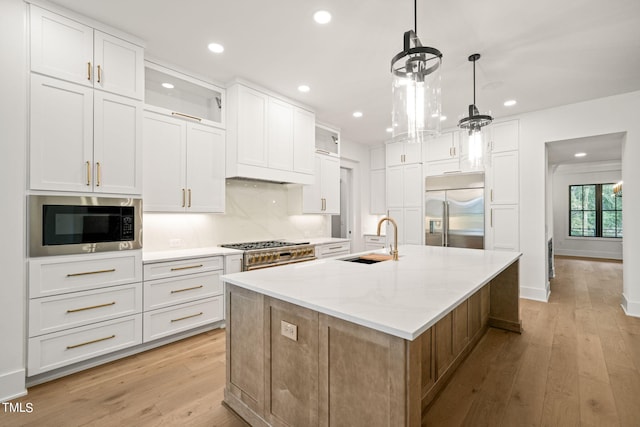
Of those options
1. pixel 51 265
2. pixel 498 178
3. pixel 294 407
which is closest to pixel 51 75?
pixel 51 265

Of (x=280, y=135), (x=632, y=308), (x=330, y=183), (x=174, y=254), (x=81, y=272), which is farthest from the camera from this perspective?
(x=330, y=183)

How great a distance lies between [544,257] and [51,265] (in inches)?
221

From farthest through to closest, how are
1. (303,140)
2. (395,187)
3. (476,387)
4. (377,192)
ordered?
(377,192), (395,187), (303,140), (476,387)

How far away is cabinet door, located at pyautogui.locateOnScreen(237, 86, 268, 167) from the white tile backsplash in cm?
57

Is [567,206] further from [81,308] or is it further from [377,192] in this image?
[81,308]

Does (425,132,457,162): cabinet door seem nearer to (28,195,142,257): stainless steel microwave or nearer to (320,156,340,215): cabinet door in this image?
(320,156,340,215): cabinet door

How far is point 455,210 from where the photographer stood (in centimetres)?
495

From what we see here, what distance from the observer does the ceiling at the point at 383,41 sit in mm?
2195

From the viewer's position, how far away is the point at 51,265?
217 cm

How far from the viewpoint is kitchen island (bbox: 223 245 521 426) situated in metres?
1.13

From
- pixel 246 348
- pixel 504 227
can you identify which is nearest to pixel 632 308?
pixel 504 227

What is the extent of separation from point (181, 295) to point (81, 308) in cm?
78

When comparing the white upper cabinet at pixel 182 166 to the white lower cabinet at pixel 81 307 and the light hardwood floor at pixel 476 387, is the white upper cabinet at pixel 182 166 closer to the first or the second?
the white lower cabinet at pixel 81 307

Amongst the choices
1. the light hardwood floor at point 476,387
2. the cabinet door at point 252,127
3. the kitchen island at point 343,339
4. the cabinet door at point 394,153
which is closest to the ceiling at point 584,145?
the cabinet door at point 394,153
